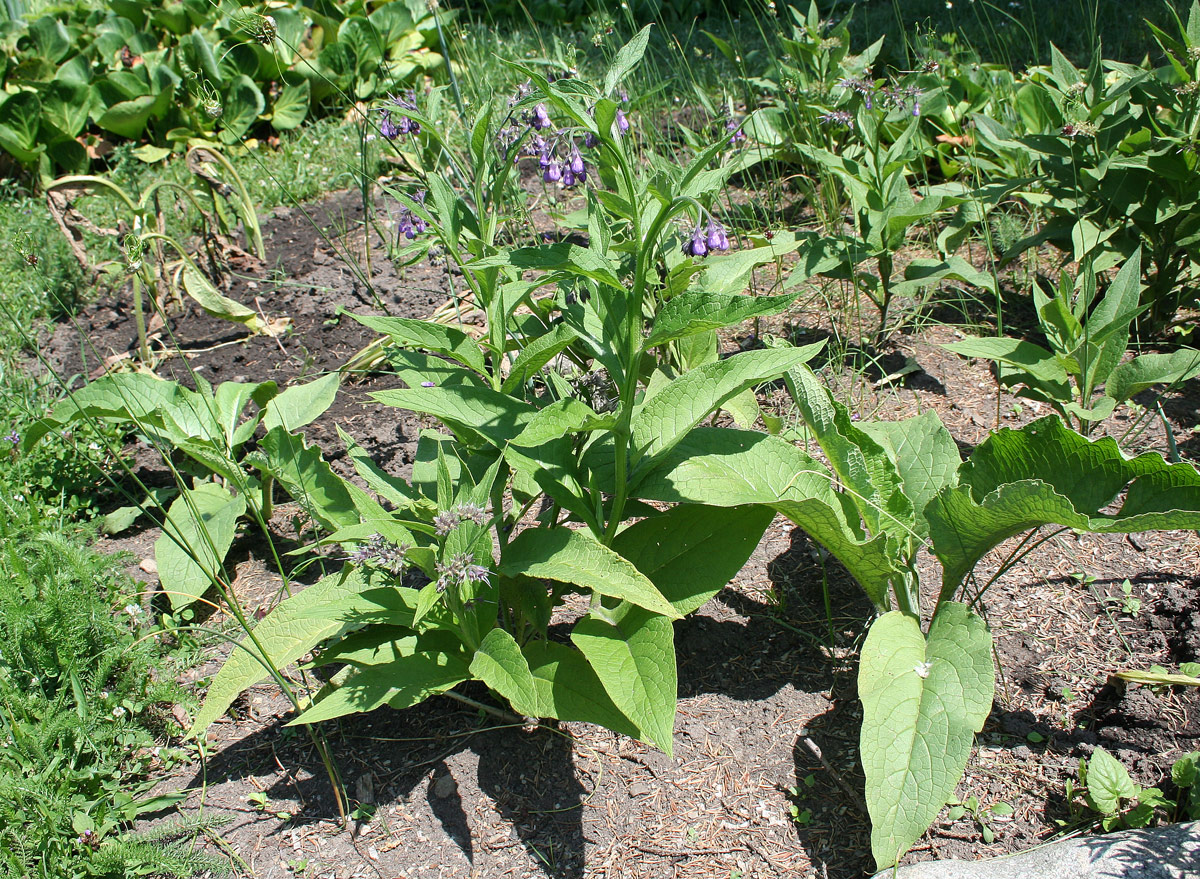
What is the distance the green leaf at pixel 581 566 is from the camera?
1.74 m

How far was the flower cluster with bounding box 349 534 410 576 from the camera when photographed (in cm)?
180

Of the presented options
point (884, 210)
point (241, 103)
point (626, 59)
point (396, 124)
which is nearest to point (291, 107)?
point (241, 103)

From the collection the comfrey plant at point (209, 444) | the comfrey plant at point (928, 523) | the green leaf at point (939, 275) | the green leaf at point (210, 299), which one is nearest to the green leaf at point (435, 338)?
the comfrey plant at point (209, 444)

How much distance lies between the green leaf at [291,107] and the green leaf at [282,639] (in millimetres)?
4686

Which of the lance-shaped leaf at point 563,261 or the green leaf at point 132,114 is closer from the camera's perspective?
the lance-shaped leaf at point 563,261

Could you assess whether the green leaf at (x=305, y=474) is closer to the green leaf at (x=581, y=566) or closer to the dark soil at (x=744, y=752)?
the dark soil at (x=744, y=752)

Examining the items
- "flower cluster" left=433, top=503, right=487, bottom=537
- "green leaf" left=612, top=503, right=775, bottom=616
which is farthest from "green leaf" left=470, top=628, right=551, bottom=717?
"green leaf" left=612, top=503, right=775, bottom=616

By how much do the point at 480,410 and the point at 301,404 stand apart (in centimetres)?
116

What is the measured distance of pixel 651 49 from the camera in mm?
5750

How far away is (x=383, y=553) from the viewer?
5.95 ft

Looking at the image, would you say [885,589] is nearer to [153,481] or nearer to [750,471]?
[750,471]

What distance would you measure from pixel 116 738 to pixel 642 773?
136 cm

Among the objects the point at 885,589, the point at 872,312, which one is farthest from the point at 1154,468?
the point at 872,312

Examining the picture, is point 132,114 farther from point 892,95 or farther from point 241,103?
point 892,95
